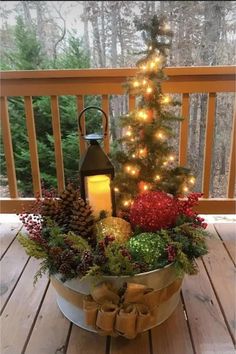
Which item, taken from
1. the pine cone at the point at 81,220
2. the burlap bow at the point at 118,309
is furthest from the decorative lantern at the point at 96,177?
the burlap bow at the point at 118,309

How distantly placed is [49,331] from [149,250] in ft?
1.62

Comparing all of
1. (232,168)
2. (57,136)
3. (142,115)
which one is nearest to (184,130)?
(232,168)

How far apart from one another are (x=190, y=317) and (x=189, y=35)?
6.76 ft

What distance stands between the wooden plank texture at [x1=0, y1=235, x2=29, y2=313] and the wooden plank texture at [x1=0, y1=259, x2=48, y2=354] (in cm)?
3

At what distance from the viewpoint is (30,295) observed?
1.42 m

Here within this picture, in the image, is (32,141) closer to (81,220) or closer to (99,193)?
(99,193)

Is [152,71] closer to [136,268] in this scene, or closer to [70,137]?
[136,268]

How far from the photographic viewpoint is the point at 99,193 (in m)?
1.40

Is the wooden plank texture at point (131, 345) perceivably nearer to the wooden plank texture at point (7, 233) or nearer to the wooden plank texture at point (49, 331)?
the wooden plank texture at point (49, 331)

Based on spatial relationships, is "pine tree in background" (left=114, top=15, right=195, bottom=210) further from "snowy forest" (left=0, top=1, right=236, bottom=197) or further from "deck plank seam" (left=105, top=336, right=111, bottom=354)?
"snowy forest" (left=0, top=1, right=236, bottom=197)

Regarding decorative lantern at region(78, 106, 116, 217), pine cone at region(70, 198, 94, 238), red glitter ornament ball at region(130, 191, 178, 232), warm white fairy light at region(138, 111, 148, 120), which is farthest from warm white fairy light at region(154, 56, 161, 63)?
pine cone at region(70, 198, 94, 238)

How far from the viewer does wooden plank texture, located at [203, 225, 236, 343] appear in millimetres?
1327

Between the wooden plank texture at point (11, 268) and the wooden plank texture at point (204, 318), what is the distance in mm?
771

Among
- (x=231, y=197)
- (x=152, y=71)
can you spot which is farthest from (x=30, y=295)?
(x=231, y=197)
